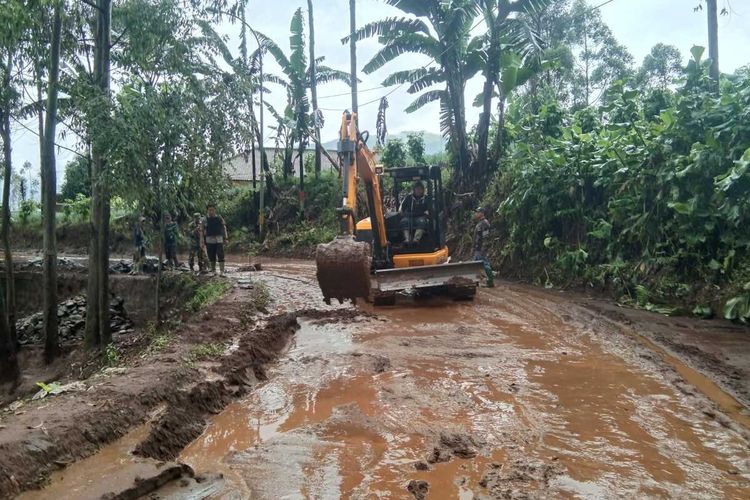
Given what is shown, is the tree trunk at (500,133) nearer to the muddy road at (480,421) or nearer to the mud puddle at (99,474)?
the muddy road at (480,421)

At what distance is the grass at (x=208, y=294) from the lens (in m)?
11.3

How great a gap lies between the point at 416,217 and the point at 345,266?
14.3ft

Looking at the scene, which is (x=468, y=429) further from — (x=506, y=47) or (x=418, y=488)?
(x=506, y=47)

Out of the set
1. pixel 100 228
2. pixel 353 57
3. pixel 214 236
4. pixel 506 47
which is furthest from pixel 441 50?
pixel 100 228

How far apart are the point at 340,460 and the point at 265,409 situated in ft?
4.83

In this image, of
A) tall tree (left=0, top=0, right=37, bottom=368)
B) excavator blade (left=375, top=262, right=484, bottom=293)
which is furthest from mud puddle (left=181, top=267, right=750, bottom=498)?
tall tree (left=0, top=0, right=37, bottom=368)

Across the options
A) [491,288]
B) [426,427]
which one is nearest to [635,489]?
[426,427]

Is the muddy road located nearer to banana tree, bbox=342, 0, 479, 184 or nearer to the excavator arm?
the excavator arm

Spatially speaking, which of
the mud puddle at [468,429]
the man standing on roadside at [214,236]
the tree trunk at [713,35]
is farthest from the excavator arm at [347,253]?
the tree trunk at [713,35]

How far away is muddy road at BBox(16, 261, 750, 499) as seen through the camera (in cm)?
362

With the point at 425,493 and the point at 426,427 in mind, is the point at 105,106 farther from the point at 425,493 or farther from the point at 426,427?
the point at 425,493

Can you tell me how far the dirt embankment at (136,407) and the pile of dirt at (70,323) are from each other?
796cm

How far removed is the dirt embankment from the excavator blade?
2.73m

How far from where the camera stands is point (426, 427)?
457 cm
